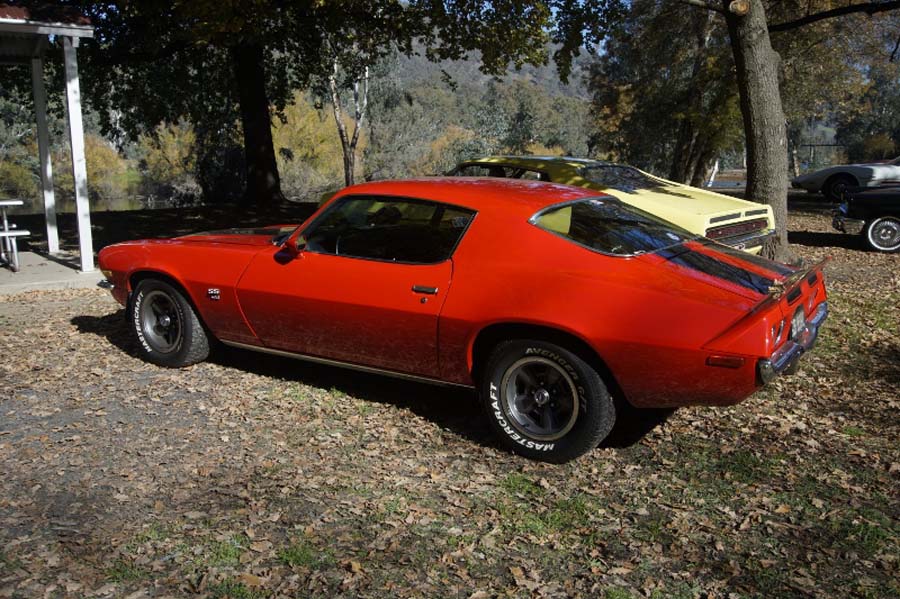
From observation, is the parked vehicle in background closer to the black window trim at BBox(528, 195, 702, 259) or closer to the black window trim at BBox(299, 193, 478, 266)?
the black window trim at BBox(528, 195, 702, 259)


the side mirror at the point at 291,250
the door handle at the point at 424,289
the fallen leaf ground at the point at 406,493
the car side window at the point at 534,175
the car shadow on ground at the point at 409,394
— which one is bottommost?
the fallen leaf ground at the point at 406,493

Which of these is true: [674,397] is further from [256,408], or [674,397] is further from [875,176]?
[875,176]

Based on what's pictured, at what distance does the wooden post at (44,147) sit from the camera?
11.5 m

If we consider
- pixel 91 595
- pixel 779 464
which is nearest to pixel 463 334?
pixel 779 464

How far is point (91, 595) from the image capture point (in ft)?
10.8

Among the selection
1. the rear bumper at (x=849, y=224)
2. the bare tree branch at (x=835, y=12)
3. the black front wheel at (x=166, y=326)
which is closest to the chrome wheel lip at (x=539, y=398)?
the black front wheel at (x=166, y=326)

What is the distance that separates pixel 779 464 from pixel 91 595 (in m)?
3.46

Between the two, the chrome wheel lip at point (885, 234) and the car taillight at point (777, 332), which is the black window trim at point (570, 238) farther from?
the chrome wheel lip at point (885, 234)

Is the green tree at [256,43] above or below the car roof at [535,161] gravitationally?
above

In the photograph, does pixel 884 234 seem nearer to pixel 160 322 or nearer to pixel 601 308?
pixel 601 308

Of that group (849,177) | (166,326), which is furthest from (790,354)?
(849,177)

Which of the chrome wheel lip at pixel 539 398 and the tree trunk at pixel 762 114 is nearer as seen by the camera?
the chrome wheel lip at pixel 539 398

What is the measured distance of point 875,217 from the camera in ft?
39.9

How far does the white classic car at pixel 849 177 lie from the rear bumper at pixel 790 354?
15.7 m
